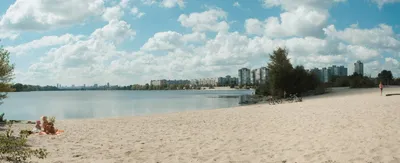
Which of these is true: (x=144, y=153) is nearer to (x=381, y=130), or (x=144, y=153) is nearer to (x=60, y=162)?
(x=60, y=162)

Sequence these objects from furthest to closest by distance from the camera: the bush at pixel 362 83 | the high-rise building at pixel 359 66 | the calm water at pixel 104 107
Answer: the high-rise building at pixel 359 66 → the bush at pixel 362 83 → the calm water at pixel 104 107

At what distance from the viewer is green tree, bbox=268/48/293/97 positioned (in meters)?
50.2

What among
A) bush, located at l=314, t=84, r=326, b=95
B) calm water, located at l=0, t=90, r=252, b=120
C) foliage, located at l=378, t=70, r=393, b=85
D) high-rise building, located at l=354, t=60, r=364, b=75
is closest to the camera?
calm water, located at l=0, t=90, r=252, b=120

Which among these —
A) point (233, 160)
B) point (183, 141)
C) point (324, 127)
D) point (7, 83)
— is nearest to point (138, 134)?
point (183, 141)

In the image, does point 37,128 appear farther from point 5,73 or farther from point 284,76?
point 284,76

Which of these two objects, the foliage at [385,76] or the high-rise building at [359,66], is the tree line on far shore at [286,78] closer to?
the foliage at [385,76]

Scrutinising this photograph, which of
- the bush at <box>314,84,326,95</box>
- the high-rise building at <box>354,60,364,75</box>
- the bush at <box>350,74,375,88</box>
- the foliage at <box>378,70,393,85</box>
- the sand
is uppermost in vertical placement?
the high-rise building at <box>354,60,364,75</box>

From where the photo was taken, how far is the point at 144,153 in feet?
34.9

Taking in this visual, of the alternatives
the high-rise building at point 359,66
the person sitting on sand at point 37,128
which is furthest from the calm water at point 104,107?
the high-rise building at point 359,66

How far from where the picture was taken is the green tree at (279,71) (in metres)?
50.2

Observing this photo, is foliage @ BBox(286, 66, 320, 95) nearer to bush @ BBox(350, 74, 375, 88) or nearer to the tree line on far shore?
→ the tree line on far shore

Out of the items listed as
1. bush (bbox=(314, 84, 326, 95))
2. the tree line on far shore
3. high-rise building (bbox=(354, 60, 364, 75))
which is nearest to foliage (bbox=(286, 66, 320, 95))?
the tree line on far shore

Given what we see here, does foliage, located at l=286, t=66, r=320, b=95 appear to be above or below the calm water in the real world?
above

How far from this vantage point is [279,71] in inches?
1970
